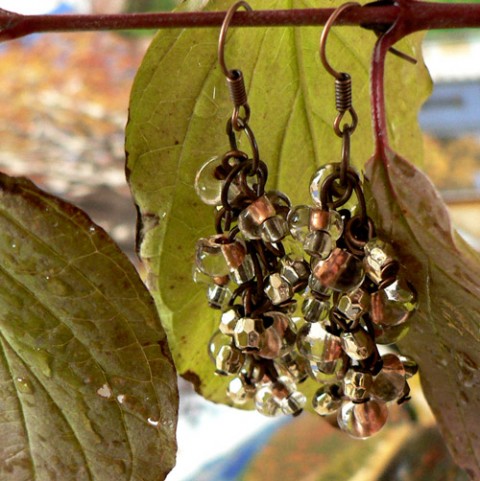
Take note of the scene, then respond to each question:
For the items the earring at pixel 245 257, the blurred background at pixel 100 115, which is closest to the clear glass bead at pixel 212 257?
the earring at pixel 245 257

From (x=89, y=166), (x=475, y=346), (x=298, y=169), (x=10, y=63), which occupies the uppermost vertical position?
(x=10, y=63)

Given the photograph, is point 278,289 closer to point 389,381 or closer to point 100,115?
point 389,381

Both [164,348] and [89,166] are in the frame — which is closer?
[164,348]

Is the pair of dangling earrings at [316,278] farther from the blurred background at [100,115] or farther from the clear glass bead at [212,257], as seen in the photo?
the blurred background at [100,115]

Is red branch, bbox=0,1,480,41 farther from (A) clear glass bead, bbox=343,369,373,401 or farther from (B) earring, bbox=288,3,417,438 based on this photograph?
(A) clear glass bead, bbox=343,369,373,401

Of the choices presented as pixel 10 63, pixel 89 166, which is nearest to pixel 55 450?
pixel 89 166

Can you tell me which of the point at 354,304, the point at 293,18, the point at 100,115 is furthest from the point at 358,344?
the point at 100,115

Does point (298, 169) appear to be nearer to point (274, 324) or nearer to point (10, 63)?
point (274, 324)

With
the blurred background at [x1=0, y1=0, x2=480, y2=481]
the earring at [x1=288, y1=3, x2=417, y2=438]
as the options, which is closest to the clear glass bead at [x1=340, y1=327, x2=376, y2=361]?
the earring at [x1=288, y1=3, x2=417, y2=438]
